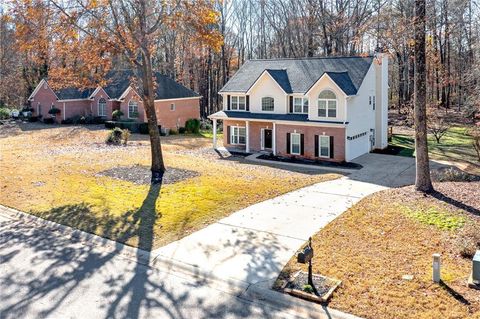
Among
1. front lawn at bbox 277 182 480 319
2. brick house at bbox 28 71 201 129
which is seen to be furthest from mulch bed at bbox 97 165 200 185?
brick house at bbox 28 71 201 129

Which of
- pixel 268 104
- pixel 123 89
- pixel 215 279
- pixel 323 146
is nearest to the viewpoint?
pixel 215 279

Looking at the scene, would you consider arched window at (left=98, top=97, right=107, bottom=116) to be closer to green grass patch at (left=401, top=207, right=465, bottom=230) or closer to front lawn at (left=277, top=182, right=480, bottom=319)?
front lawn at (left=277, top=182, right=480, bottom=319)

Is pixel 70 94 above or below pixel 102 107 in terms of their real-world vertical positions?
above

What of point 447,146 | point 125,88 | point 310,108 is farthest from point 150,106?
point 125,88

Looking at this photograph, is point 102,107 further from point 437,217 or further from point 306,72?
point 437,217

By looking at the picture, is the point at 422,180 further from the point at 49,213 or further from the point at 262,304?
the point at 49,213

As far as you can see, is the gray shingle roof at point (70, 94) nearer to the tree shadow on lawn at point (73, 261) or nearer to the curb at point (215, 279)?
the tree shadow on lawn at point (73, 261)
